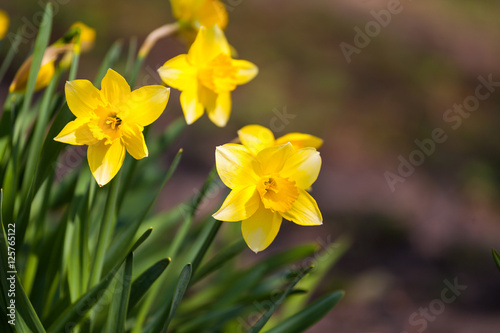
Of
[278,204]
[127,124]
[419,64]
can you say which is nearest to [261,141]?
[278,204]

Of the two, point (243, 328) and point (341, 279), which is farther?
point (341, 279)

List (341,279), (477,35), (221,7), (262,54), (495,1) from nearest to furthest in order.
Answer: (221,7) → (341,279) → (262,54) → (477,35) → (495,1)

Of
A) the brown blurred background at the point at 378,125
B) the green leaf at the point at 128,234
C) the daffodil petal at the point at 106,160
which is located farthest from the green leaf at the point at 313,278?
the daffodil petal at the point at 106,160

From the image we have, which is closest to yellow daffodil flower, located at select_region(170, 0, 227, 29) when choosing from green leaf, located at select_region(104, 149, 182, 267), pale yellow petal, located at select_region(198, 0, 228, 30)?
pale yellow petal, located at select_region(198, 0, 228, 30)

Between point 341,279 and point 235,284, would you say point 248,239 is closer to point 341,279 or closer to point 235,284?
point 235,284

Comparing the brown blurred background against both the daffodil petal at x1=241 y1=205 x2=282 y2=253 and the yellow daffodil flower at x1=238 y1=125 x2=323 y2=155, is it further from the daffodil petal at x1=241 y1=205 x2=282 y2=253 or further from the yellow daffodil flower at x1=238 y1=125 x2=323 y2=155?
the daffodil petal at x1=241 y1=205 x2=282 y2=253

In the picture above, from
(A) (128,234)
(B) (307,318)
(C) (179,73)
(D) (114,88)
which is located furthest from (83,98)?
(B) (307,318)

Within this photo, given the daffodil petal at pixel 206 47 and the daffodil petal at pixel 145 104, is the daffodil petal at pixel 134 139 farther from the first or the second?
the daffodil petal at pixel 206 47
